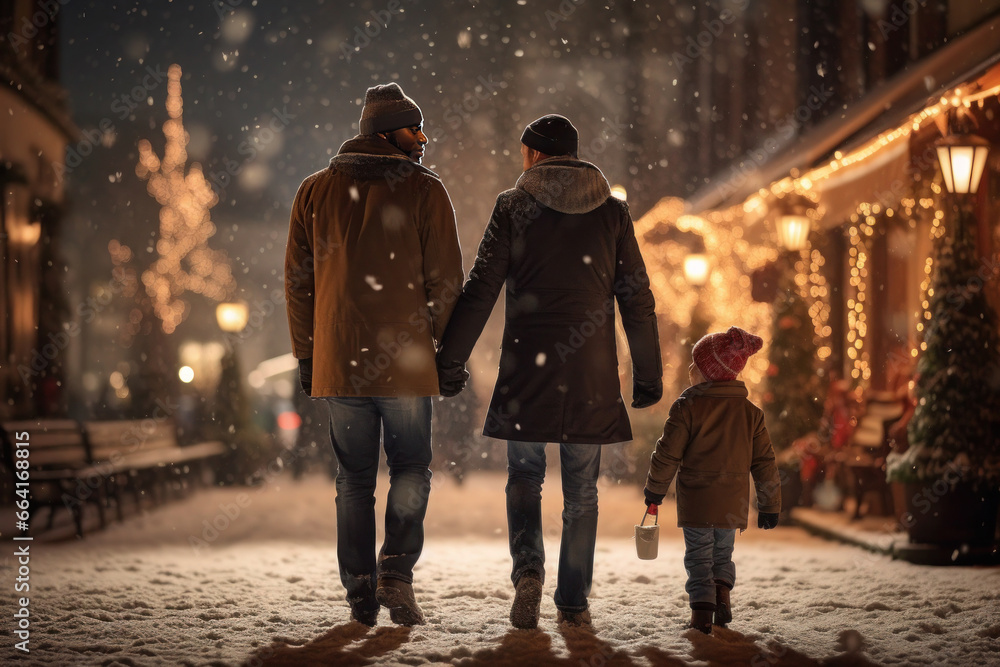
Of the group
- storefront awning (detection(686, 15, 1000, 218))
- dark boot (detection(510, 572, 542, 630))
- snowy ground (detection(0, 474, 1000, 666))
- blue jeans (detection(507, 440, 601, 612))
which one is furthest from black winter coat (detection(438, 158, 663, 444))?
storefront awning (detection(686, 15, 1000, 218))

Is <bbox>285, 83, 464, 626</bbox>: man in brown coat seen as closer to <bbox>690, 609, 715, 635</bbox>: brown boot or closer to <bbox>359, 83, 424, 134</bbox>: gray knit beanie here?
<bbox>359, 83, 424, 134</bbox>: gray knit beanie

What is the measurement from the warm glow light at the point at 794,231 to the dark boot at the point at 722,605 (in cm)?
613

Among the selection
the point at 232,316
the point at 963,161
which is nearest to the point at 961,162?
the point at 963,161

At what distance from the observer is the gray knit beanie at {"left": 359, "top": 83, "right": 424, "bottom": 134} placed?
14.1ft

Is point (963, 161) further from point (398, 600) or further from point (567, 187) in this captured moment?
point (398, 600)

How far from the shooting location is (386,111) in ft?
14.2

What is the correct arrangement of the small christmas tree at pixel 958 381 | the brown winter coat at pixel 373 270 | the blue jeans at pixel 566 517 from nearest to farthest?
1. the brown winter coat at pixel 373 270
2. the blue jeans at pixel 566 517
3. the small christmas tree at pixel 958 381

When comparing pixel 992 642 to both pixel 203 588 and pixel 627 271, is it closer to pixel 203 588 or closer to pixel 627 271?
pixel 627 271

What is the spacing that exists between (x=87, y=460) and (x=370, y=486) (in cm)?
613

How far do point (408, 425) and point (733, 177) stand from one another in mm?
9466

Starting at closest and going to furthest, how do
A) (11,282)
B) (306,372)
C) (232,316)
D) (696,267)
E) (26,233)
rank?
(306,372) → (696,267) → (26,233) → (11,282) → (232,316)

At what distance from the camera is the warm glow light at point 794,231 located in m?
9.88

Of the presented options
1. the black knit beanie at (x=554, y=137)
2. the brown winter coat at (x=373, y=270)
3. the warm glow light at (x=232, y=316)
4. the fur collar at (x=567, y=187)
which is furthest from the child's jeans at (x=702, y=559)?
the warm glow light at (x=232, y=316)

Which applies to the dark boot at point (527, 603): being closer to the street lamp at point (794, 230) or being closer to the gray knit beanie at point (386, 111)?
the gray knit beanie at point (386, 111)
